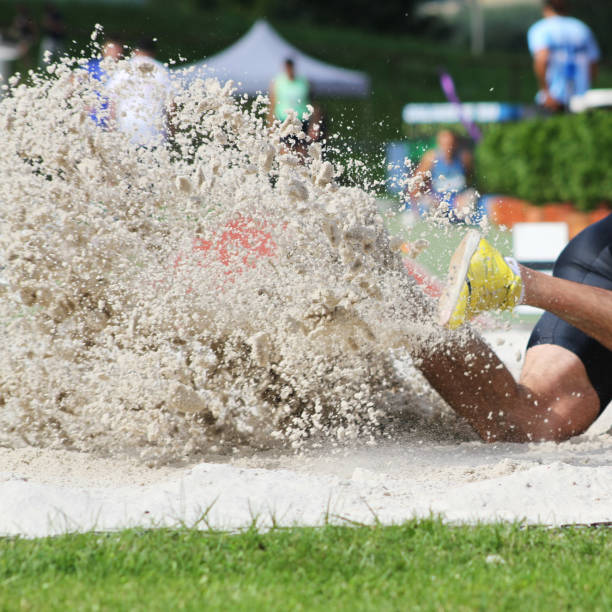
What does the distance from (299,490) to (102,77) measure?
1.72 m

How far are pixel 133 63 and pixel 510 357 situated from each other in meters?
2.68

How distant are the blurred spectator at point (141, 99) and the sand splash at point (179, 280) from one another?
3cm

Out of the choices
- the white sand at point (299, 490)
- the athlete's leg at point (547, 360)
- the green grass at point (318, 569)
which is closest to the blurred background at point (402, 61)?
the athlete's leg at point (547, 360)

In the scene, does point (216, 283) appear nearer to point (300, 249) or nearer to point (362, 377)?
point (300, 249)

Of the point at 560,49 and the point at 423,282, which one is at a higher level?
the point at 560,49

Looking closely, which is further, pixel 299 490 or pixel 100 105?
pixel 100 105

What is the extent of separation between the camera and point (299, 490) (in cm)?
301

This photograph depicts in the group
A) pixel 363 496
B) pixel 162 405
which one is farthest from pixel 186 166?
pixel 363 496

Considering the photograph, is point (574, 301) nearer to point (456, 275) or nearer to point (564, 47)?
point (456, 275)

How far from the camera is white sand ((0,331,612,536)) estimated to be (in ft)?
9.21

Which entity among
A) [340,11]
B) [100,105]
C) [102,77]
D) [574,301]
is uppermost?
[340,11]

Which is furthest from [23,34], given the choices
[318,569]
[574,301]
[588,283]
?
[318,569]

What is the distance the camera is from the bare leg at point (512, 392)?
375 cm

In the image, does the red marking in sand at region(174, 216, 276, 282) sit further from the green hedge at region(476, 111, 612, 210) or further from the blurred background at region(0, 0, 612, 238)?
the green hedge at region(476, 111, 612, 210)
